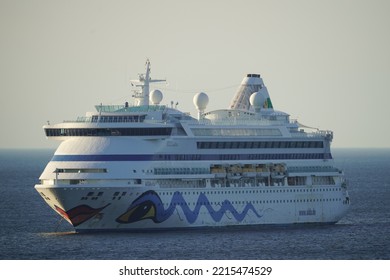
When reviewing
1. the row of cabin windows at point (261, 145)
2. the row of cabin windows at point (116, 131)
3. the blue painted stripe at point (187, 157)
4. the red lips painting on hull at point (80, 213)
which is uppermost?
the row of cabin windows at point (116, 131)

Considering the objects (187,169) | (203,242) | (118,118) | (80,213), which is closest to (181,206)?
(187,169)

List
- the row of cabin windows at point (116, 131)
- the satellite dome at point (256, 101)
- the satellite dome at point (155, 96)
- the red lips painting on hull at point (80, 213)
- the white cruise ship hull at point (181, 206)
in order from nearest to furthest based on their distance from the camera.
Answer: the white cruise ship hull at point (181, 206) < the red lips painting on hull at point (80, 213) < the row of cabin windows at point (116, 131) < the satellite dome at point (155, 96) < the satellite dome at point (256, 101)

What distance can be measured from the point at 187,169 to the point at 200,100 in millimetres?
7391

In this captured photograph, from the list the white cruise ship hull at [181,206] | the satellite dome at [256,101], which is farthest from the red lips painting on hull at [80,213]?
the satellite dome at [256,101]

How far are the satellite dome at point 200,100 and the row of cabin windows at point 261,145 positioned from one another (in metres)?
4.53

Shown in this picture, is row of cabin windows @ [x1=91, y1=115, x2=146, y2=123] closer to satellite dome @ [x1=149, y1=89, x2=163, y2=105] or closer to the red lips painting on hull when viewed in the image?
the red lips painting on hull

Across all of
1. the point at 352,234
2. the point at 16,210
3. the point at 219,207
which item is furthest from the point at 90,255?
the point at 16,210

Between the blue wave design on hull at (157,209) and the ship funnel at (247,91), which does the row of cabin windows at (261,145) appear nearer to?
the blue wave design on hull at (157,209)

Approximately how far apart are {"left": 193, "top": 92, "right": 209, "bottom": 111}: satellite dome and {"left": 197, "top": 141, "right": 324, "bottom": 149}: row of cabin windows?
453 centimetres

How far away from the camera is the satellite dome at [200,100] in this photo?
74938 millimetres

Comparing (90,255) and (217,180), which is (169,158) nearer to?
(217,180)

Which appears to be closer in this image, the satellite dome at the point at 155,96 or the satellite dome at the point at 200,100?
the satellite dome at the point at 155,96

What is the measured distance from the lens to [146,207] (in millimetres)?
66062

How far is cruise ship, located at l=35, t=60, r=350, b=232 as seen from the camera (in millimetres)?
65688
